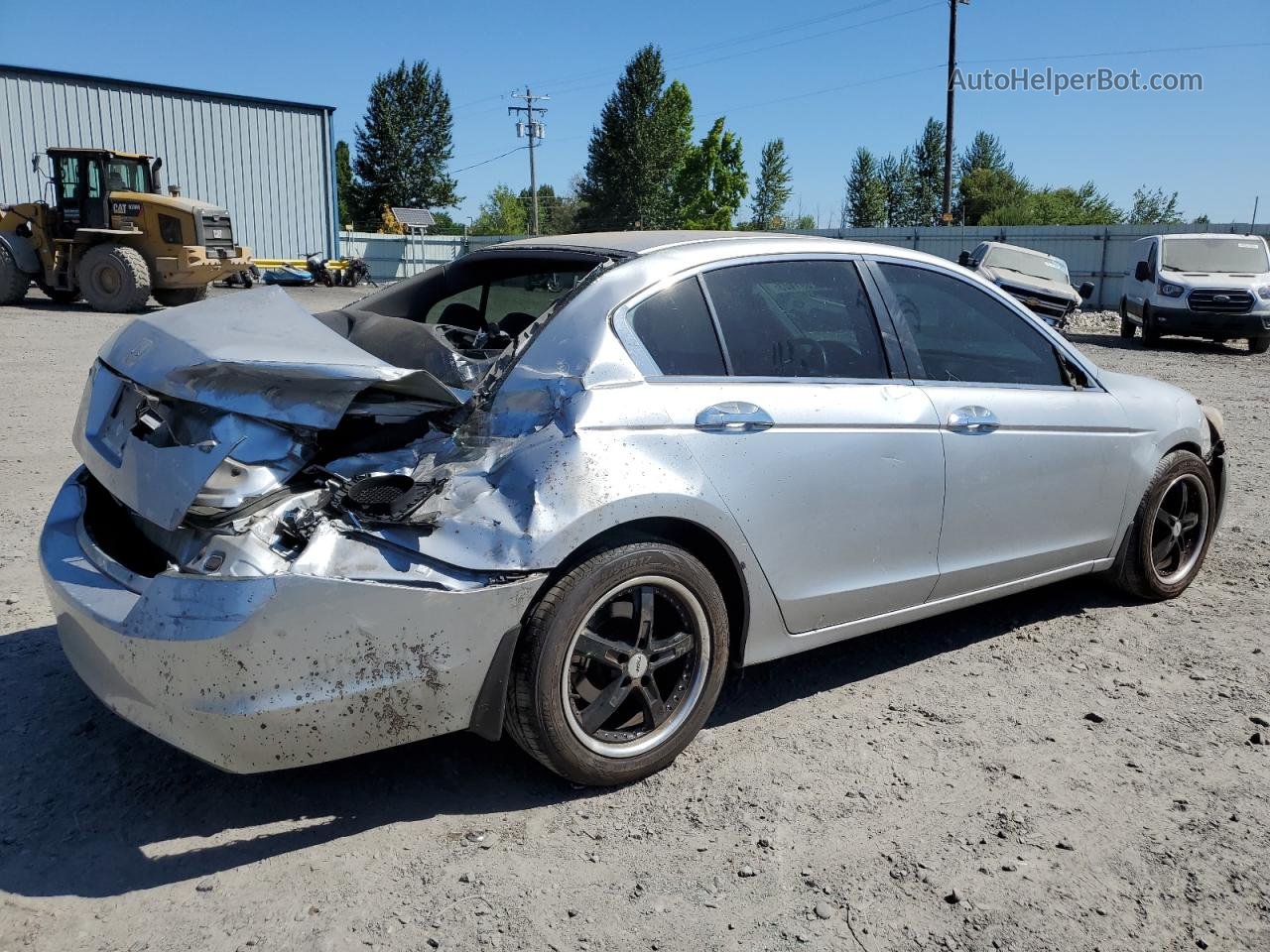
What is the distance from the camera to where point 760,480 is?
131 inches

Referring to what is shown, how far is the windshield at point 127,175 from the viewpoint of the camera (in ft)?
65.3

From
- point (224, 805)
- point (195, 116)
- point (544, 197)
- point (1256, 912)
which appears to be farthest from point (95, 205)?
point (544, 197)

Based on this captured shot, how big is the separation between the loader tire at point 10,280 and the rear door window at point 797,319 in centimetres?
2036

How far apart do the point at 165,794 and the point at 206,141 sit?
35.8 meters

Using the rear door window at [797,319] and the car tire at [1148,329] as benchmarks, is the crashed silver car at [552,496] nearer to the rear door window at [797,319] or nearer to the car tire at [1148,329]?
the rear door window at [797,319]

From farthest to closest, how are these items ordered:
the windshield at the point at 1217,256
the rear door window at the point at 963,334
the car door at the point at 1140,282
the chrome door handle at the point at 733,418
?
the car door at the point at 1140,282 < the windshield at the point at 1217,256 < the rear door window at the point at 963,334 < the chrome door handle at the point at 733,418

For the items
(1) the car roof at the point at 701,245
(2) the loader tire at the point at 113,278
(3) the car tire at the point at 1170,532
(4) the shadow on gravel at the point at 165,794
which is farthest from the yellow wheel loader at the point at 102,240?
(3) the car tire at the point at 1170,532

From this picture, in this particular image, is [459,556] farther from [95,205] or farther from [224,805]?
[95,205]

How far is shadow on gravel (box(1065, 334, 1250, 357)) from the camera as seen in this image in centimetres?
1838

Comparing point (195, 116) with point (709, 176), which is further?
point (709, 176)

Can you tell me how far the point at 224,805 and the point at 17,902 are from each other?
22.9 inches

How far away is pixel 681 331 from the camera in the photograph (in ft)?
11.1

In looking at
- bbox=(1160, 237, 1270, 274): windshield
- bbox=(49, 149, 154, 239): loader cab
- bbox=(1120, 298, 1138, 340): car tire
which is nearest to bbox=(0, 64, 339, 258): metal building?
bbox=(49, 149, 154, 239): loader cab

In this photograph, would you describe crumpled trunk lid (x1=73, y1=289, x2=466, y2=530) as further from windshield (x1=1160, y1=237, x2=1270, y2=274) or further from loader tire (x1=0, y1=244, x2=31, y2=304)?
loader tire (x1=0, y1=244, x2=31, y2=304)
